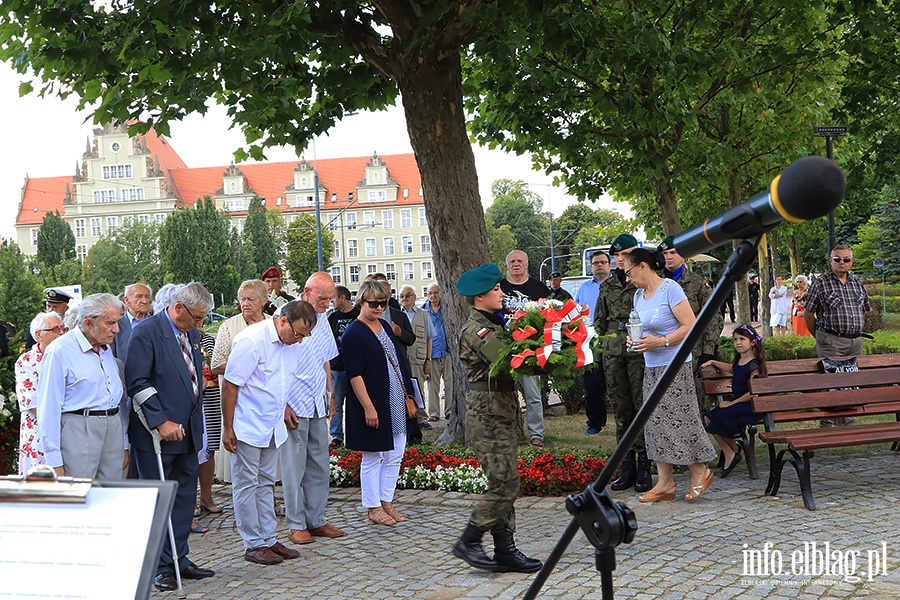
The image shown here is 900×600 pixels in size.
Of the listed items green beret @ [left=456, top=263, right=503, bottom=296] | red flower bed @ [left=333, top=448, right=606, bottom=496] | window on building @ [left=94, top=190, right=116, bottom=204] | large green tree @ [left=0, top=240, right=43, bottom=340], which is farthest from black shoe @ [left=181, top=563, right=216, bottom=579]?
window on building @ [left=94, top=190, right=116, bottom=204]

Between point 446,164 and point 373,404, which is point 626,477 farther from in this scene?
point 446,164

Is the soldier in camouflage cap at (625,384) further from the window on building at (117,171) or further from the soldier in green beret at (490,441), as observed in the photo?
the window on building at (117,171)

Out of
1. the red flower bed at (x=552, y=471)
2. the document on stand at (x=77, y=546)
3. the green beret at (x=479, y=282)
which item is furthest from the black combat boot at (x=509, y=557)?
the document on stand at (x=77, y=546)

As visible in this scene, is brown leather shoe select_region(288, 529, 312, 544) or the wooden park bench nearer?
brown leather shoe select_region(288, 529, 312, 544)

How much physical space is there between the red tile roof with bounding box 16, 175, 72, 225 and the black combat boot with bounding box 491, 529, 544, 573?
12488 centimetres

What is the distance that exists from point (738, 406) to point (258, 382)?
14.9ft

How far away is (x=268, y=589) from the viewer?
617 cm

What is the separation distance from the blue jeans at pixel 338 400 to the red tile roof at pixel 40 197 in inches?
4670

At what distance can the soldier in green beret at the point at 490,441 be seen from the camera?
619 cm

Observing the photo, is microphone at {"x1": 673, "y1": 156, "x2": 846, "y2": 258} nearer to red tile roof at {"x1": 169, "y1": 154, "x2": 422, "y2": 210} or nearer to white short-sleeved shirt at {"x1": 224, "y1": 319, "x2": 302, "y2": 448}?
white short-sleeved shirt at {"x1": 224, "y1": 319, "x2": 302, "y2": 448}

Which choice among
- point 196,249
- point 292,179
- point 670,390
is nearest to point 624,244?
point 670,390

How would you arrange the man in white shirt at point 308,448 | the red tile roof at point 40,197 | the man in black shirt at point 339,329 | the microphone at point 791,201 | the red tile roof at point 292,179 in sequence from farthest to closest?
the red tile roof at point 292,179 < the red tile roof at point 40,197 < the man in black shirt at point 339,329 < the man in white shirt at point 308,448 < the microphone at point 791,201

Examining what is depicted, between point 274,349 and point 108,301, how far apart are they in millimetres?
1322

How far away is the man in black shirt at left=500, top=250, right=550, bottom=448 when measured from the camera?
10281mm
